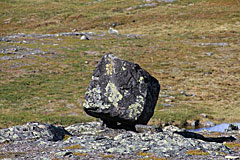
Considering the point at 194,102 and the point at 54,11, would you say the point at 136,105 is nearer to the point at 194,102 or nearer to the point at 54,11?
the point at 194,102

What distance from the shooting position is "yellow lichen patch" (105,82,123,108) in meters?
23.5

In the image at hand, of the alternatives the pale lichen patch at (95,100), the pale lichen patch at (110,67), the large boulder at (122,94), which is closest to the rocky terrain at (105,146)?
the large boulder at (122,94)

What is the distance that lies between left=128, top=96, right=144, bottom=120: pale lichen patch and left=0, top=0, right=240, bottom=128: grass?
1202cm

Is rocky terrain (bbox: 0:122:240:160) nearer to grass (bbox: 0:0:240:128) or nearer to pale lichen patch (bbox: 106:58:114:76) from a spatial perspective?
pale lichen patch (bbox: 106:58:114:76)

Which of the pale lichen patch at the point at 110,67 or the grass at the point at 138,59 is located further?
the grass at the point at 138,59

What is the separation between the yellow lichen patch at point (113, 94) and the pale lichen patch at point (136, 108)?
3.01 ft

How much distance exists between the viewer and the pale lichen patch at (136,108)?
23.4 m

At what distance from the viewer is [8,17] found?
443 feet

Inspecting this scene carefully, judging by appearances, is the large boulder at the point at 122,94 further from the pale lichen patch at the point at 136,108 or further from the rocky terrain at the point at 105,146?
the rocky terrain at the point at 105,146

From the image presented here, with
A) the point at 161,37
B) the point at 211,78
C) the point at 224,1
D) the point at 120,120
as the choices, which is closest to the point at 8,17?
the point at 161,37

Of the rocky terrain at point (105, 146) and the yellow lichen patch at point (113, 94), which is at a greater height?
the yellow lichen patch at point (113, 94)

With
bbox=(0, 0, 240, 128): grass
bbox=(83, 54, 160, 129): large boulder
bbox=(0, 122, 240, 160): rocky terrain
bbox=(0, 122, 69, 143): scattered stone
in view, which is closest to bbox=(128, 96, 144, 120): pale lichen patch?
bbox=(83, 54, 160, 129): large boulder

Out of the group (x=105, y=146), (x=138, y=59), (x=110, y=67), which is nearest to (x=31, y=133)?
(x=105, y=146)

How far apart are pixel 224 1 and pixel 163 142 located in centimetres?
11687
